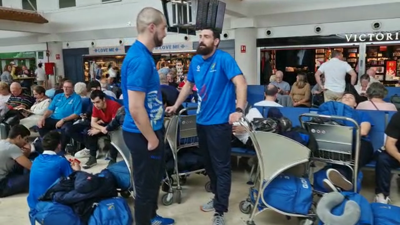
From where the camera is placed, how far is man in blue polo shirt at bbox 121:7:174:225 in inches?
77.5

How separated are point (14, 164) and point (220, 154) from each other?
2413 millimetres

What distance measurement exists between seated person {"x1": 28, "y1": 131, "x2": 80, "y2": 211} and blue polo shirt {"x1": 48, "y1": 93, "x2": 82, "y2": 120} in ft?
8.07

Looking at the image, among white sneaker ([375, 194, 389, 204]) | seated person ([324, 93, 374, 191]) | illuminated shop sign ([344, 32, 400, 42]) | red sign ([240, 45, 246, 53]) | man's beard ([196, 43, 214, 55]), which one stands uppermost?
illuminated shop sign ([344, 32, 400, 42])

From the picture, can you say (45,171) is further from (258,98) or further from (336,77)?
(336,77)

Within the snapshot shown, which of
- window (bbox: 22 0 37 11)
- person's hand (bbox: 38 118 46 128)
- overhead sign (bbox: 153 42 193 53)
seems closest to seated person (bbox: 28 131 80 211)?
person's hand (bbox: 38 118 46 128)

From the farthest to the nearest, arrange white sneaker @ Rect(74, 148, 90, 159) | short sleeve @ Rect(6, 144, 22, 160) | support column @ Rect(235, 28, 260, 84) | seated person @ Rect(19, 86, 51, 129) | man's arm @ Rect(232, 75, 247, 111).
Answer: support column @ Rect(235, 28, 260, 84)
seated person @ Rect(19, 86, 51, 129)
white sneaker @ Rect(74, 148, 90, 159)
short sleeve @ Rect(6, 144, 22, 160)
man's arm @ Rect(232, 75, 247, 111)

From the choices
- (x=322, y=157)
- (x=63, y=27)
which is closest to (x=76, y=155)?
(x=322, y=157)

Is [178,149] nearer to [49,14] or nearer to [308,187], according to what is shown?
[308,187]

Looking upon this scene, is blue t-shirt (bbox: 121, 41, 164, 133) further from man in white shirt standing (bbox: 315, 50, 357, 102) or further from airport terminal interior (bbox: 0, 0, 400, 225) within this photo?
man in white shirt standing (bbox: 315, 50, 357, 102)

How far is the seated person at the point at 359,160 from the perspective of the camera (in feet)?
8.90

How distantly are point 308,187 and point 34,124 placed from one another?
4616 millimetres

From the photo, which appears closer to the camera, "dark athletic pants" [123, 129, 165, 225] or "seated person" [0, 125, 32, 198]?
"dark athletic pants" [123, 129, 165, 225]

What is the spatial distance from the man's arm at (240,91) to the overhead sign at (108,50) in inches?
421

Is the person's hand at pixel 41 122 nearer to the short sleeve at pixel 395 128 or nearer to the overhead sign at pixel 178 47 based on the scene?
the short sleeve at pixel 395 128
